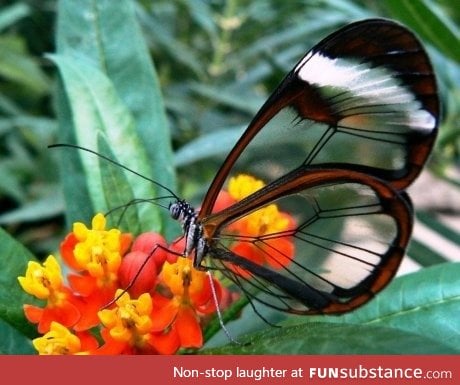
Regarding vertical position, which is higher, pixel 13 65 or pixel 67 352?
pixel 13 65

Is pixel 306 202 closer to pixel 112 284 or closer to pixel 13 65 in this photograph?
pixel 112 284

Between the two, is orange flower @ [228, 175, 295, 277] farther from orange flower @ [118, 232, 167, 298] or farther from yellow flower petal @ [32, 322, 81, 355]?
yellow flower petal @ [32, 322, 81, 355]

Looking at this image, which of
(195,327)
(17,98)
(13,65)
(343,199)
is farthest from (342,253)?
(17,98)

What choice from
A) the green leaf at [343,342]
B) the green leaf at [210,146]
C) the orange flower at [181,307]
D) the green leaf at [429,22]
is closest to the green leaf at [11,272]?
the orange flower at [181,307]

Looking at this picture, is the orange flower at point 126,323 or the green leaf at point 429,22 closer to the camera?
the orange flower at point 126,323

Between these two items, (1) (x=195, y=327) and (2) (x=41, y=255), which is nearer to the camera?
(1) (x=195, y=327)

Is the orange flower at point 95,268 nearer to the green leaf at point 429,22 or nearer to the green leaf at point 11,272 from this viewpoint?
the green leaf at point 11,272

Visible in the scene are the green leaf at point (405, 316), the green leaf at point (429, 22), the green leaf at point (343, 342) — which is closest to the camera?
the green leaf at point (343, 342)
